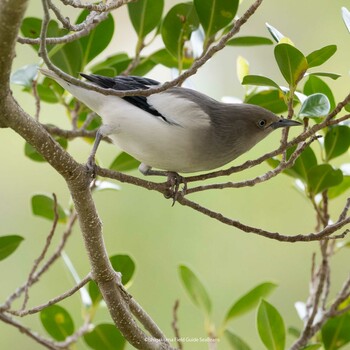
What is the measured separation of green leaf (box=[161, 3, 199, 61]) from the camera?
265 centimetres

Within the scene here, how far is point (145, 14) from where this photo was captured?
9.20 ft

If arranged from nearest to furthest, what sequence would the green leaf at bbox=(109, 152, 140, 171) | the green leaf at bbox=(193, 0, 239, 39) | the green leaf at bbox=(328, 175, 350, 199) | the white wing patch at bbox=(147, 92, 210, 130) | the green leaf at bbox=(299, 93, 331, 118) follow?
the green leaf at bbox=(299, 93, 331, 118) < the green leaf at bbox=(193, 0, 239, 39) < the white wing patch at bbox=(147, 92, 210, 130) < the green leaf at bbox=(328, 175, 350, 199) < the green leaf at bbox=(109, 152, 140, 171)

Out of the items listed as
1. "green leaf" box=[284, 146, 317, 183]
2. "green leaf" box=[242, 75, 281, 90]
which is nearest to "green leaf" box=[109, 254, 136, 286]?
"green leaf" box=[284, 146, 317, 183]

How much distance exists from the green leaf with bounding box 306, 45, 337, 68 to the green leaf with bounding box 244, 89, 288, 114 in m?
0.44

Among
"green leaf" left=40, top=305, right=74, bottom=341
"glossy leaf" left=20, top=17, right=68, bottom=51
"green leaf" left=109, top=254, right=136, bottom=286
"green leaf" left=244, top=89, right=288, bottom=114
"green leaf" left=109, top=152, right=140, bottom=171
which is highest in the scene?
"glossy leaf" left=20, top=17, right=68, bottom=51

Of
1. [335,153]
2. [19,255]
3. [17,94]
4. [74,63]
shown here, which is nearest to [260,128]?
[335,153]

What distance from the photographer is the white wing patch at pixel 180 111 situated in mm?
2693

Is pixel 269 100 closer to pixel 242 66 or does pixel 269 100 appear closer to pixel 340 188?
pixel 242 66

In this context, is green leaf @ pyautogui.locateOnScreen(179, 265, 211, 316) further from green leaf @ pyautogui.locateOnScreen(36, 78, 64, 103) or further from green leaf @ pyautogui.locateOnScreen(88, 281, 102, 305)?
green leaf @ pyautogui.locateOnScreen(36, 78, 64, 103)

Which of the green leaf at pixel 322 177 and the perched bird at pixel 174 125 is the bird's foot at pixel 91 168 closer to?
the perched bird at pixel 174 125

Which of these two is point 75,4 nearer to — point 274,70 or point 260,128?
point 260,128

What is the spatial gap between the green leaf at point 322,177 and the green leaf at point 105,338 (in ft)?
2.91

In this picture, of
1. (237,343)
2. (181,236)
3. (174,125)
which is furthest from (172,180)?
(181,236)

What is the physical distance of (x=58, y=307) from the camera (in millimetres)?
2727
